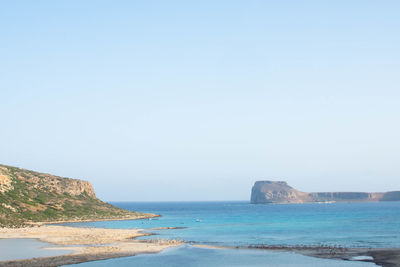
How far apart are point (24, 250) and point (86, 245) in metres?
10.4

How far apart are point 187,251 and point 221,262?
12177 mm

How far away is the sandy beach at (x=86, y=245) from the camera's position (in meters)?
55.5

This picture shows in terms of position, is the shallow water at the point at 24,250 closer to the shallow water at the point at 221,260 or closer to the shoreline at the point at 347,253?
the shallow water at the point at 221,260

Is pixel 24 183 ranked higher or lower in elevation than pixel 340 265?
higher

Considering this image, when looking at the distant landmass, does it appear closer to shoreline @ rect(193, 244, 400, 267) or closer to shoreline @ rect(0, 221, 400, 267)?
shoreline @ rect(0, 221, 400, 267)

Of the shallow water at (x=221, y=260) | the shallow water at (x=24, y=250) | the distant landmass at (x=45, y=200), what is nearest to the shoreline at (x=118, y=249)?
the shallow water at (x=24, y=250)

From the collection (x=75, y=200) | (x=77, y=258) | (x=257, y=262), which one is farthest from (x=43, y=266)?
(x=75, y=200)

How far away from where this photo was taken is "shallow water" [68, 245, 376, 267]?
2157 inches

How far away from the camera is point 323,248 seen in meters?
69.7

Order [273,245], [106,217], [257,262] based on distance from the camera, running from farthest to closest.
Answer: [106,217] < [273,245] < [257,262]

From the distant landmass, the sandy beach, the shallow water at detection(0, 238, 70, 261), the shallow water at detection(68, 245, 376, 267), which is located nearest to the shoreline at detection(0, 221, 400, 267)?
the sandy beach

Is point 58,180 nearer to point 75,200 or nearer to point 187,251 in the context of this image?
point 75,200

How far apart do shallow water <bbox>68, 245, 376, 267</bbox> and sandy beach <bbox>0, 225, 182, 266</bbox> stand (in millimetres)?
3477

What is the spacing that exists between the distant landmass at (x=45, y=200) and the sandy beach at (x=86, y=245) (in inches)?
951
